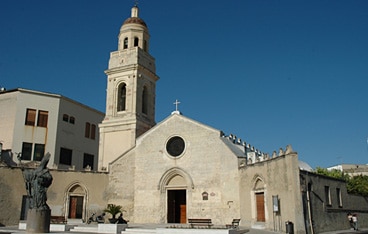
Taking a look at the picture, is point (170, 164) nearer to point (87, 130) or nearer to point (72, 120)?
point (72, 120)

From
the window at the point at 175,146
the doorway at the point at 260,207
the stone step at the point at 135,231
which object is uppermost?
the window at the point at 175,146

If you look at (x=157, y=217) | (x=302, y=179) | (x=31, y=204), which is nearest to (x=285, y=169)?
(x=302, y=179)

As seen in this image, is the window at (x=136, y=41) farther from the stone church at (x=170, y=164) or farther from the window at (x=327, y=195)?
the window at (x=327, y=195)

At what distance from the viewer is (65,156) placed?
36156 mm

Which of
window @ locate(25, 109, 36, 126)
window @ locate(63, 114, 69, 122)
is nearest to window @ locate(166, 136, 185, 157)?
window @ locate(63, 114, 69, 122)

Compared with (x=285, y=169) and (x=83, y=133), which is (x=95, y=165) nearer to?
(x=83, y=133)

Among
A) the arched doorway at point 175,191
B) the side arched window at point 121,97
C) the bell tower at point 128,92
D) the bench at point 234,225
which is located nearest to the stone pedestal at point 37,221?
the bench at point 234,225

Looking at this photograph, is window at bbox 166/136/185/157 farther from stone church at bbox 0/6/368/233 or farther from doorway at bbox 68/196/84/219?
doorway at bbox 68/196/84/219

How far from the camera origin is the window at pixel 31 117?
111 ft

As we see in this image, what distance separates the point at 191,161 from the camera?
94.1 ft

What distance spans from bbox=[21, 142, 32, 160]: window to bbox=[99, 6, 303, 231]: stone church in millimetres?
6416

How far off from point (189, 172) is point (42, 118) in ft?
50.1

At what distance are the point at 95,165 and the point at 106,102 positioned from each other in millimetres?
8900

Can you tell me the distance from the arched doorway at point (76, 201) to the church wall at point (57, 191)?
0.11 m
